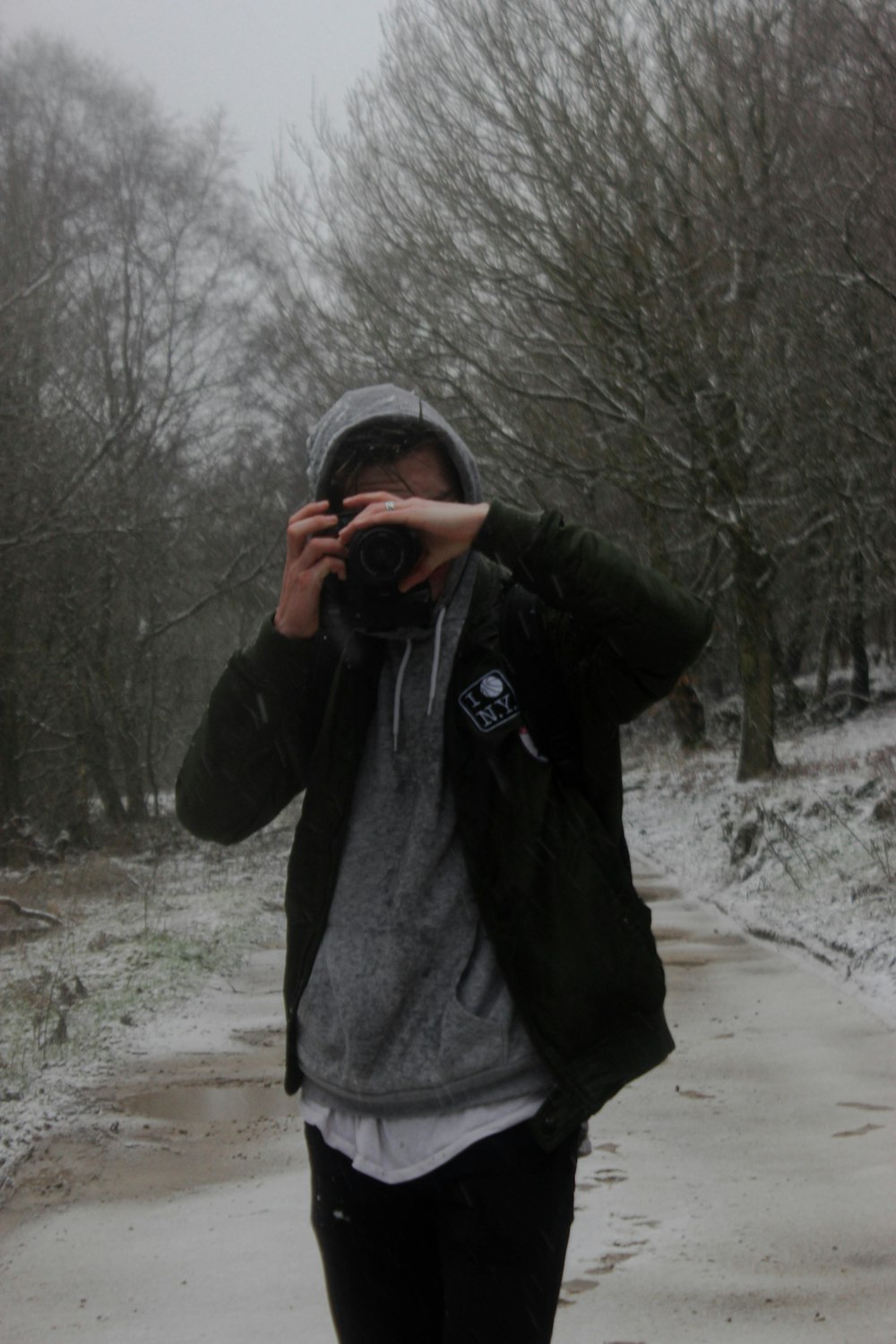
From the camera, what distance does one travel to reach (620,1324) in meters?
3.85

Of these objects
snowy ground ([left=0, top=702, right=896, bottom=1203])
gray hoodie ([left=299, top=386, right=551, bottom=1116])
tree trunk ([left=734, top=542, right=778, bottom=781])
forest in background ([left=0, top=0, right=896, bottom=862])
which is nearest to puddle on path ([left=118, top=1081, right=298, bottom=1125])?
snowy ground ([left=0, top=702, right=896, bottom=1203])

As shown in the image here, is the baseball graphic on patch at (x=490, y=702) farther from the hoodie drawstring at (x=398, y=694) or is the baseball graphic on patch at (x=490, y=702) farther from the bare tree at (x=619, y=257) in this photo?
the bare tree at (x=619, y=257)

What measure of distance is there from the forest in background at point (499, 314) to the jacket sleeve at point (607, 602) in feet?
34.0

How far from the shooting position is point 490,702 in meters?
2.08

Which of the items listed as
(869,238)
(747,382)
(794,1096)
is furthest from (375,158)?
(794,1096)

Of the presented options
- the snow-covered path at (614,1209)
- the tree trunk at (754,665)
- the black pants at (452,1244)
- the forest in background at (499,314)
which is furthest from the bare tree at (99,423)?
the black pants at (452,1244)

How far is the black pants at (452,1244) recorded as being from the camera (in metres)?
1.92

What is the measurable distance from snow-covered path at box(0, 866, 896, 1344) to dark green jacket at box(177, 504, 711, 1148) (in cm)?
212

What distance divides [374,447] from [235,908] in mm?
10780

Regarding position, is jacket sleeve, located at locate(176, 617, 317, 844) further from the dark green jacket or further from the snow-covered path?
the snow-covered path

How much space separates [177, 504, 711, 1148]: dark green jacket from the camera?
197 centimetres

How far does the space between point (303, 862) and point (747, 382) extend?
16665 millimetres

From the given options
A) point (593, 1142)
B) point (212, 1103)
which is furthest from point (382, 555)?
point (212, 1103)

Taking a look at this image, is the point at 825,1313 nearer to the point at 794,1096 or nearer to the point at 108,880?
the point at 794,1096
